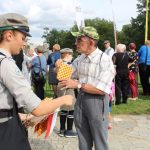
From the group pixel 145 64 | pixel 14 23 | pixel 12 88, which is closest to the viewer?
pixel 12 88

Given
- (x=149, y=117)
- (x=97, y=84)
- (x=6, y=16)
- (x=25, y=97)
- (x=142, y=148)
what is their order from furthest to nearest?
(x=149, y=117)
(x=142, y=148)
(x=97, y=84)
(x=6, y=16)
(x=25, y=97)

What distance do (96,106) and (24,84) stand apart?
198cm

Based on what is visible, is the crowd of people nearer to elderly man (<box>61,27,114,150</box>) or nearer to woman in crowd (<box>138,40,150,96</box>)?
elderly man (<box>61,27,114,150</box>)

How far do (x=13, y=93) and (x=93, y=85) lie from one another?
6.28ft

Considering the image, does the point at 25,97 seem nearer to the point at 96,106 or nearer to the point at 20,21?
the point at 20,21

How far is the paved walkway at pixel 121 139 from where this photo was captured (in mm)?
6332

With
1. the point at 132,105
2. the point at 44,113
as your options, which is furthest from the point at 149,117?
the point at 44,113

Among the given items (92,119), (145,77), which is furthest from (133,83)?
(92,119)

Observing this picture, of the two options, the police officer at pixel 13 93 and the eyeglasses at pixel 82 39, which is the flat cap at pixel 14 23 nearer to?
the police officer at pixel 13 93

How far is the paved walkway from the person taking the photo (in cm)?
633

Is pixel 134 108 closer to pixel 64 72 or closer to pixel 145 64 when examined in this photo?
pixel 145 64

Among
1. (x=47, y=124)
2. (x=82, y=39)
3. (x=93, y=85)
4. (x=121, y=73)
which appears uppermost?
(x=82, y=39)

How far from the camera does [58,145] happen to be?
649cm

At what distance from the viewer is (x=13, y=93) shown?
2441 millimetres
